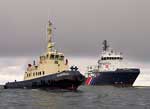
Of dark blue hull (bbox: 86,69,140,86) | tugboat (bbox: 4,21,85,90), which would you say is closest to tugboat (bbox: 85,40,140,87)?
dark blue hull (bbox: 86,69,140,86)

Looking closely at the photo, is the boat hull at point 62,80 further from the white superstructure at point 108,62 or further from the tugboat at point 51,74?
the white superstructure at point 108,62

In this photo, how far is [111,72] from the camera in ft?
554

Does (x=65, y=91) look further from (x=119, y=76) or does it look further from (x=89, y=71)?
(x=89, y=71)

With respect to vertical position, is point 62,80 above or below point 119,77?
below

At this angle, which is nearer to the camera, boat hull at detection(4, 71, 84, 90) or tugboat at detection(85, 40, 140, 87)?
boat hull at detection(4, 71, 84, 90)

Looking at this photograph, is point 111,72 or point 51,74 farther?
point 111,72

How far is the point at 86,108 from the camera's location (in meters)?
56.5

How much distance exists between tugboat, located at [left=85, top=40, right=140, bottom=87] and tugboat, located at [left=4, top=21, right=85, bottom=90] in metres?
60.7

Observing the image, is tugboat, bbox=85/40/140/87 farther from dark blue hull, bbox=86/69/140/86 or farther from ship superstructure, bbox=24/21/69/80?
ship superstructure, bbox=24/21/69/80

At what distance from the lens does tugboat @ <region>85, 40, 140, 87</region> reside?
167750 millimetres

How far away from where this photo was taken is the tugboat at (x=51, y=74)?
94.9 meters

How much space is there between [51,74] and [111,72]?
239 ft

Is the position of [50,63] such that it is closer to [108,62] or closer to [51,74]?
[51,74]

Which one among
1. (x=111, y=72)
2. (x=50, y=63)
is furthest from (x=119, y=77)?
(x=50, y=63)
